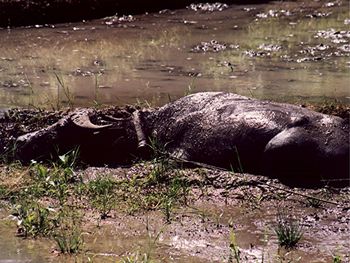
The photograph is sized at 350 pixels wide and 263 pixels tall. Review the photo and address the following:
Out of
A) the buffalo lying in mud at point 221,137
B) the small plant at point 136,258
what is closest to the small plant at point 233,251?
the small plant at point 136,258

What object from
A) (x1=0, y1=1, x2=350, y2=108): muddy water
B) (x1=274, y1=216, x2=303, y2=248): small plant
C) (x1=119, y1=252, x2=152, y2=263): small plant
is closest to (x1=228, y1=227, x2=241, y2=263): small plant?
(x1=274, y1=216, x2=303, y2=248): small plant

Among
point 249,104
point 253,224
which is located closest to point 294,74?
point 249,104

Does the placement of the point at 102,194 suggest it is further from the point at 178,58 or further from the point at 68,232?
the point at 178,58

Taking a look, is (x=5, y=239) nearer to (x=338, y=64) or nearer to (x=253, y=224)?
(x=253, y=224)

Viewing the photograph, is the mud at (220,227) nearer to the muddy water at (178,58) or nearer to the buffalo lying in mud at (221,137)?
the buffalo lying in mud at (221,137)

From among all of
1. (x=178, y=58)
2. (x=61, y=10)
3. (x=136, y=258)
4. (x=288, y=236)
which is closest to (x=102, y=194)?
(x=136, y=258)

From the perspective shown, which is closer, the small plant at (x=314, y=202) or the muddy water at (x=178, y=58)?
the small plant at (x=314, y=202)

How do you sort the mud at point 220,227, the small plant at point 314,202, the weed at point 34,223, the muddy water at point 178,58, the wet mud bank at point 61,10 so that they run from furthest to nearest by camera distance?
1. the wet mud bank at point 61,10
2. the muddy water at point 178,58
3. the small plant at point 314,202
4. the weed at point 34,223
5. the mud at point 220,227

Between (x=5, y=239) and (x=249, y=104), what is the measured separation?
2.56m

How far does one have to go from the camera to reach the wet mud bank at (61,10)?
1570cm

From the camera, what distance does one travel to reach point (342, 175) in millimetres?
6320

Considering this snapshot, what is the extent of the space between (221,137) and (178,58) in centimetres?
536

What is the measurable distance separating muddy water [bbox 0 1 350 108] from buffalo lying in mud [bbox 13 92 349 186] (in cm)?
165

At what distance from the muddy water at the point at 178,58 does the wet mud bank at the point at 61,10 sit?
0.48 metres
